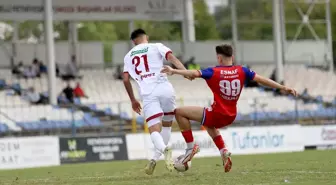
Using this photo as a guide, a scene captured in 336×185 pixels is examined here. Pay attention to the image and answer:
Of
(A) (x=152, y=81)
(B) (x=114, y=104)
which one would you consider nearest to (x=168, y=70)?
(A) (x=152, y=81)

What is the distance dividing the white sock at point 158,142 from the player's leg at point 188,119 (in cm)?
46

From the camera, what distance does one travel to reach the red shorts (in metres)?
13.1

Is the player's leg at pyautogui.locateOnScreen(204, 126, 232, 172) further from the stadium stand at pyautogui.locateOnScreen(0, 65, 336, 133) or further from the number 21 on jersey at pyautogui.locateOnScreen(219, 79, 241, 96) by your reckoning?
the stadium stand at pyautogui.locateOnScreen(0, 65, 336, 133)

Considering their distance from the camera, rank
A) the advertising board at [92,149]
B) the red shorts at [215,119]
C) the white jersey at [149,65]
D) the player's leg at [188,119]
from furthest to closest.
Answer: the advertising board at [92,149]
the white jersey at [149,65]
the player's leg at [188,119]
the red shorts at [215,119]

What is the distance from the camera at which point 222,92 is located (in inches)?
510

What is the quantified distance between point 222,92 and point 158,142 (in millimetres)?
1248

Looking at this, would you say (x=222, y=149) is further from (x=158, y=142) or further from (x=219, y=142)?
(x=158, y=142)

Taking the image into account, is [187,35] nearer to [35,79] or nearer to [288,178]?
[35,79]

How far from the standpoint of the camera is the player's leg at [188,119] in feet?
43.5

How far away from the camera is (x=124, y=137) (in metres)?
26.0

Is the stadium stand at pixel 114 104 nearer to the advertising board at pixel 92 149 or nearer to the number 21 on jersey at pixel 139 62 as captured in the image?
the advertising board at pixel 92 149

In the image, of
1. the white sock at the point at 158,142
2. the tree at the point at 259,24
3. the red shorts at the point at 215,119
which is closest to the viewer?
the white sock at the point at 158,142

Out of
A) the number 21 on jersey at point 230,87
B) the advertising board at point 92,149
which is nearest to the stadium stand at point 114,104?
the advertising board at point 92,149

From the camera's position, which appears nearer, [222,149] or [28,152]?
[222,149]
